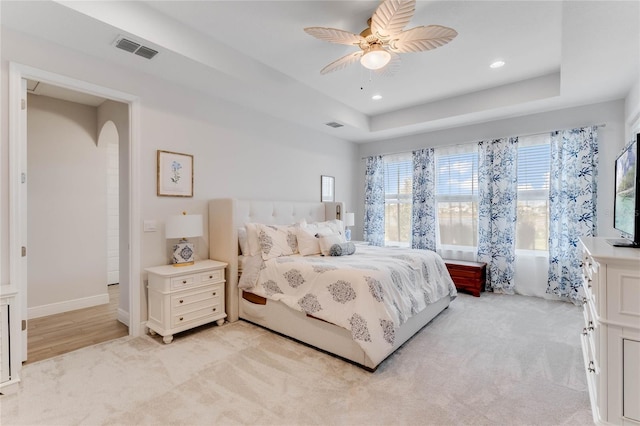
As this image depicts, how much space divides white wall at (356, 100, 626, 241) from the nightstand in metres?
4.31

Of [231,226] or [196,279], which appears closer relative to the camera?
[196,279]

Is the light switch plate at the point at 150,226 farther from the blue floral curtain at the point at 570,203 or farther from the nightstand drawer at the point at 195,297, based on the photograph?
the blue floral curtain at the point at 570,203

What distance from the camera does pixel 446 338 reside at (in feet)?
9.84

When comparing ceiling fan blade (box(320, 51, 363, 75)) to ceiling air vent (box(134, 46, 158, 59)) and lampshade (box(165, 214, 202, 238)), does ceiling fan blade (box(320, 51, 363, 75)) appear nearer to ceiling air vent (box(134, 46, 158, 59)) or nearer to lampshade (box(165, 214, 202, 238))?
ceiling air vent (box(134, 46, 158, 59))

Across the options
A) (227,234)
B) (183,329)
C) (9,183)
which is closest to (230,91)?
(227,234)

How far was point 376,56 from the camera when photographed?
2.49 metres

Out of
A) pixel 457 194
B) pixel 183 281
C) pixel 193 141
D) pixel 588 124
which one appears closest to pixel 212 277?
pixel 183 281

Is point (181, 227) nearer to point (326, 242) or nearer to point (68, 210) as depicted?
point (326, 242)

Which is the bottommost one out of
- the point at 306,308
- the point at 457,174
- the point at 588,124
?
the point at 306,308

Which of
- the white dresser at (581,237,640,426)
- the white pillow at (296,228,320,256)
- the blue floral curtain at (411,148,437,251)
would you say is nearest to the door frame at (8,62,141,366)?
the white pillow at (296,228,320,256)

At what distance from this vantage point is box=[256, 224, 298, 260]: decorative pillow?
11.2 feet

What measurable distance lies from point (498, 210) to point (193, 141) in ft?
14.6

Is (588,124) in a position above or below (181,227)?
above

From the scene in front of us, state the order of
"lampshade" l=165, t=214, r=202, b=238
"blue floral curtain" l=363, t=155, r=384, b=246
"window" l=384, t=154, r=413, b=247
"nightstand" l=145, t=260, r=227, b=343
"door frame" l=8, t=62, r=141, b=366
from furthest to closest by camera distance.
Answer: "blue floral curtain" l=363, t=155, r=384, b=246, "window" l=384, t=154, r=413, b=247, "lampshade" l=165, t=214, r=202, b=238, "nightstand" l=145, t=260, r=227, b=343, "door frame" l=8, t=62, r=141, b=366
